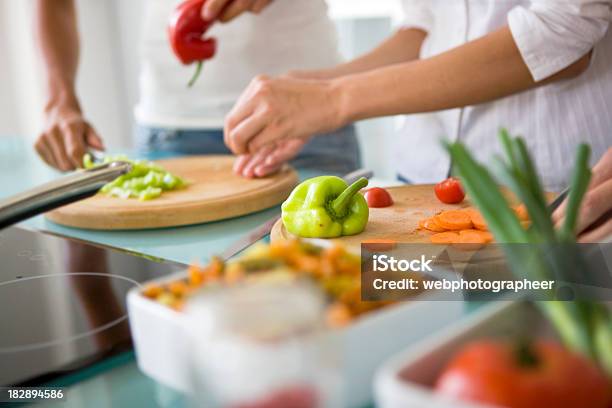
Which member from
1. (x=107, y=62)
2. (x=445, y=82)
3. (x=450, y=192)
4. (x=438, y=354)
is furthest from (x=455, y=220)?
(x=107, y=62)

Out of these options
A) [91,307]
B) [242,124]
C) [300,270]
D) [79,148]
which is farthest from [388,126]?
[300,270]

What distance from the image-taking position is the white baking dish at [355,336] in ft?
1.80

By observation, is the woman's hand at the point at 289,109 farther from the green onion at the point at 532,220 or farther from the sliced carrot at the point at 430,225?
the green onion at the point at 532,220

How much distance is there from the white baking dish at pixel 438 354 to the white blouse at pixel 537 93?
79 centimetres

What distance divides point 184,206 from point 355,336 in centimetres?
84

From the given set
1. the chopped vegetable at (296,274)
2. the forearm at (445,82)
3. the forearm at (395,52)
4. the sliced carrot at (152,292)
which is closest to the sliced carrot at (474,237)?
the forearm at (445,82)

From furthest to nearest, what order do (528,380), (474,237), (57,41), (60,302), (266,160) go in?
(57,41)
(266,160)
(474,237)
(60,302)
(528,380)

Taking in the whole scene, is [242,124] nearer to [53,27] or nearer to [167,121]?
[167,121]

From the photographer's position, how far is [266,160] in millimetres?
1556

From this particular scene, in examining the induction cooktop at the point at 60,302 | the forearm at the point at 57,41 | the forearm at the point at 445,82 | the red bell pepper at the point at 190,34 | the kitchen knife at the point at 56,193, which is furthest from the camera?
the forearm at the point at 57,41

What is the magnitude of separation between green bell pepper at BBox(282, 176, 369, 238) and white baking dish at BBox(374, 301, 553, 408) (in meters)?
0.58

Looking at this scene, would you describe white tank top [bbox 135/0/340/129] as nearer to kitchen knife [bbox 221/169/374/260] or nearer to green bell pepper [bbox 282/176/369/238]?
kitchen knife [bbox 221/169/374/260]

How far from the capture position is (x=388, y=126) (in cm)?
369

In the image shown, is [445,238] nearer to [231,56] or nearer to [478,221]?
[478,221]
